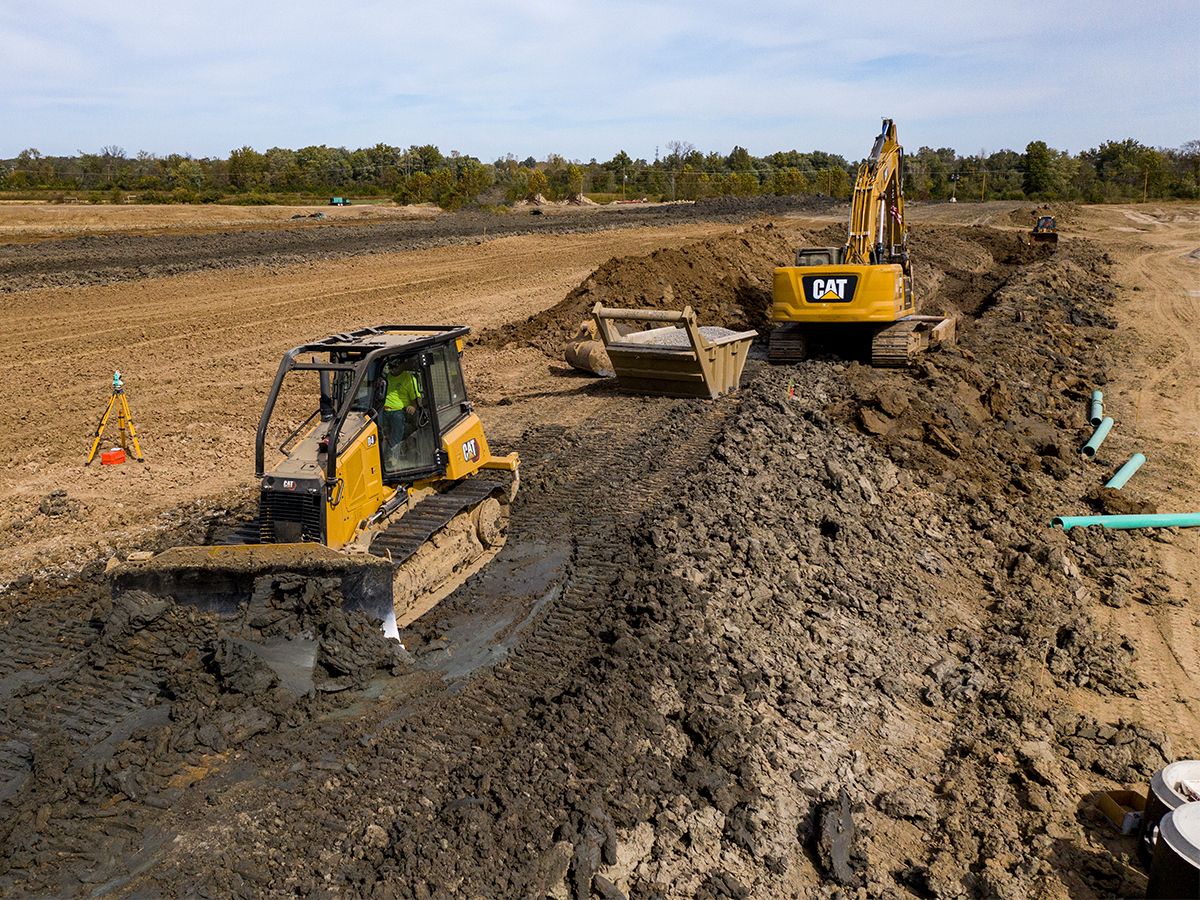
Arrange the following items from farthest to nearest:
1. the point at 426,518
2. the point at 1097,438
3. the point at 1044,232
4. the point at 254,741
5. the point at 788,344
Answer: the point at 1044,232 → the point at 788,344 → the point at 1097,438 → the point at 426,518 → the point at 254,741

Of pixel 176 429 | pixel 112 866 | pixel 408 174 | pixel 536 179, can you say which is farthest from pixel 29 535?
pixel 408 174

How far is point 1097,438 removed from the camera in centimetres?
1316

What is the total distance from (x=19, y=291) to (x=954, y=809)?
24.8 m

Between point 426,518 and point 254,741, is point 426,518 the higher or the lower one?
the higher one

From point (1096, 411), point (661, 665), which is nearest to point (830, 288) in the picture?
point (1096, 411)

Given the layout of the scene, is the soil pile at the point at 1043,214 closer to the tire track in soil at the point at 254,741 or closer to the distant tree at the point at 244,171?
the tire track in soil at the point at 254,741

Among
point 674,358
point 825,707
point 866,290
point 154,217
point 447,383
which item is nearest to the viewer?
point 825,707

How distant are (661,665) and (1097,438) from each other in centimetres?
901

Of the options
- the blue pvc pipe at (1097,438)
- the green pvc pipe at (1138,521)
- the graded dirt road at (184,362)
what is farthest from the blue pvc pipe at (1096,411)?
the graded dirt road at (184,362)

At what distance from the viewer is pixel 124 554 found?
9312 mm

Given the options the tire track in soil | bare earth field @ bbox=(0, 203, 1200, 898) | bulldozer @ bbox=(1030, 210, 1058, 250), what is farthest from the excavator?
bulldozer @ bbox=(1030, 210, 1058, 250)

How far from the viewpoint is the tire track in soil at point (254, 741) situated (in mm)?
5234

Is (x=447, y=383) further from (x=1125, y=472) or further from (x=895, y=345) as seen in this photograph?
(x=895, y=345)

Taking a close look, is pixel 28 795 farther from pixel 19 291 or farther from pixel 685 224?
pixel 685 224
